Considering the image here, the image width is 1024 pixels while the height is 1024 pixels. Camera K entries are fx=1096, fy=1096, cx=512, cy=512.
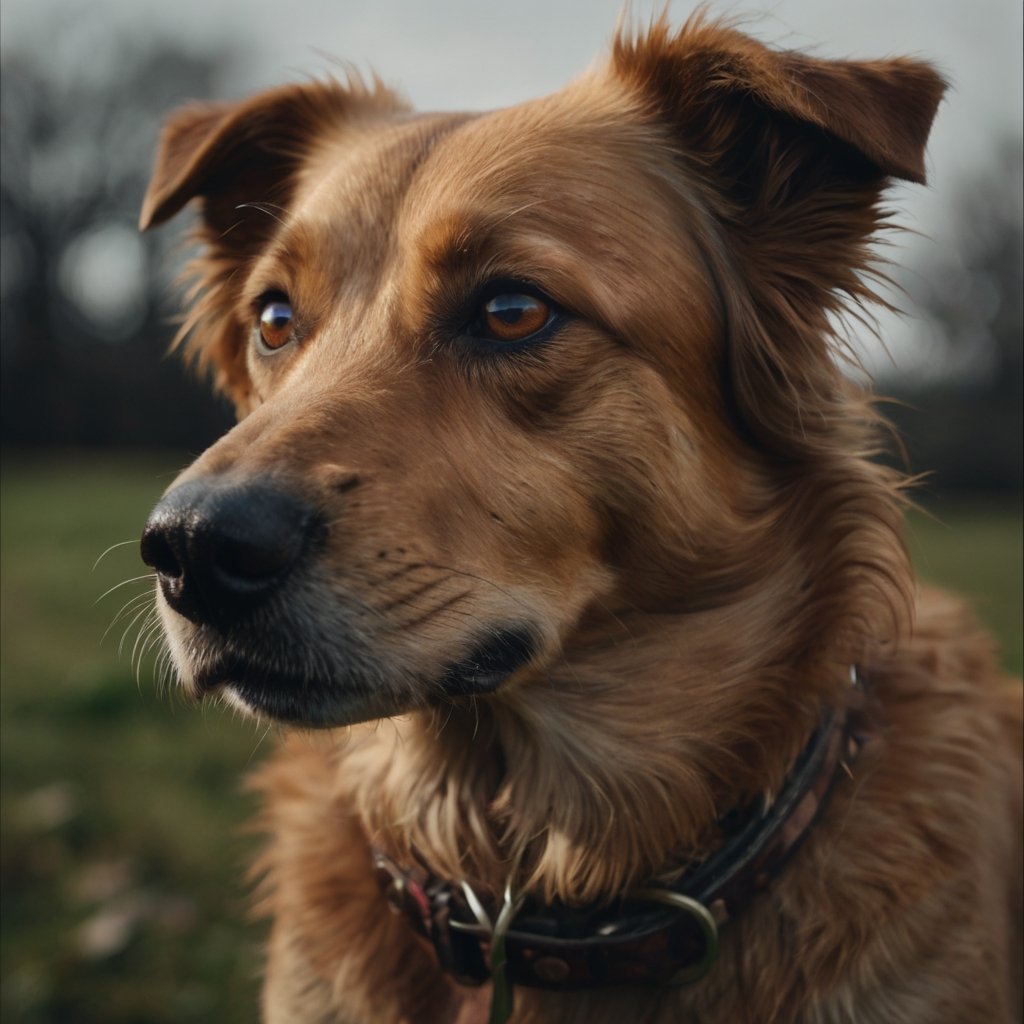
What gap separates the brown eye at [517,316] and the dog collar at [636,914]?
1.13 meters

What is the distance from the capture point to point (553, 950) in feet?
7.59

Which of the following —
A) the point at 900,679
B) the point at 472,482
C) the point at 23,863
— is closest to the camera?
the point at 472,482

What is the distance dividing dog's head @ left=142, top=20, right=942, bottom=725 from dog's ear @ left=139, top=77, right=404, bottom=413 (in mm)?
365

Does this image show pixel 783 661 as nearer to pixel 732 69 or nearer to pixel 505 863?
pixel 505 863

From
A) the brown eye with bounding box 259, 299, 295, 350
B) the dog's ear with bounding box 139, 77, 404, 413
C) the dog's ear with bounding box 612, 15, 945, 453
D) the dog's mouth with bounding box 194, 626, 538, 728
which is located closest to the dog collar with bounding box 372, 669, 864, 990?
the dog's mouth with bounding box 194, 626, 538, 728

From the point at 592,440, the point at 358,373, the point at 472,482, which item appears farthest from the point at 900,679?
the point at 358,373

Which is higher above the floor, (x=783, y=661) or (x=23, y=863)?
(x=783, y=661)

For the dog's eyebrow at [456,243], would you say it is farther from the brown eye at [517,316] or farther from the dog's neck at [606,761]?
the dog's neck at [606,761]

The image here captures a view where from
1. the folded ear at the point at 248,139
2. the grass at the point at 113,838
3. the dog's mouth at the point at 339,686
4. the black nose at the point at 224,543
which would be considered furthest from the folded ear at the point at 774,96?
the black nose at the point at 224,543

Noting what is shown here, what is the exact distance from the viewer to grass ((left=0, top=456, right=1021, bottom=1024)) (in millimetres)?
3457

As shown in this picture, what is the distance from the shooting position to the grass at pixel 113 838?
346 centimetres

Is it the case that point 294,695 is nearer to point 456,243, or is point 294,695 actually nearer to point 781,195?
point 456,243

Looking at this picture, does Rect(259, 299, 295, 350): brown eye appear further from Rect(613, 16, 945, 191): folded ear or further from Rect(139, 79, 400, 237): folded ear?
Rect(613, 16, 945, 191): folded ear

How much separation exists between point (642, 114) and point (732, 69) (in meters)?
0.29
